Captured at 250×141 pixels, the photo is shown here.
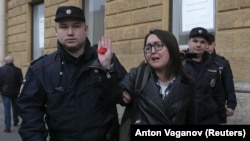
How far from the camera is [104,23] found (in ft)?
37.3

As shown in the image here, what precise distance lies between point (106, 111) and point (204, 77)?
1846 mm

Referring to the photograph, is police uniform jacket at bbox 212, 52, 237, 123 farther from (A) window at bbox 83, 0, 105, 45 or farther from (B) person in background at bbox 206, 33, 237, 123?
(A) window at bbox 83, 0, 105, 45

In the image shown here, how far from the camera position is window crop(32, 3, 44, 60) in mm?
15461

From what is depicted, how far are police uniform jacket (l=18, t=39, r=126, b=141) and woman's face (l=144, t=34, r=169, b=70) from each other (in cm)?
25

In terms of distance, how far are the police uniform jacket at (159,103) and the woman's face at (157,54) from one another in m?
0.09

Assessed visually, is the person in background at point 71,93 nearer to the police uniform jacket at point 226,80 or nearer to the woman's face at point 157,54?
the woman's face at point 157,54

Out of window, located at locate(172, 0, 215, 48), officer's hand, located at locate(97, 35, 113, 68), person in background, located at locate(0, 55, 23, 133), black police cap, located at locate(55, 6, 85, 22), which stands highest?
window, located at locate(172, 0, 215, 48)

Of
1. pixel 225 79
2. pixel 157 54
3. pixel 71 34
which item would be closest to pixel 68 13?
pixel 71 34

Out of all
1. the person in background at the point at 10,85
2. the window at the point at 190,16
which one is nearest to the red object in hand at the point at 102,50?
the window at the point at 190,16

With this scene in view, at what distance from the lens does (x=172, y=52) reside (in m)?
2.63

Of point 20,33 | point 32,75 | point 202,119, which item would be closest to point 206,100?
point 202,119

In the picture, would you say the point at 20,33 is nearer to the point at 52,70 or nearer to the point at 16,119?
the point at 16,119

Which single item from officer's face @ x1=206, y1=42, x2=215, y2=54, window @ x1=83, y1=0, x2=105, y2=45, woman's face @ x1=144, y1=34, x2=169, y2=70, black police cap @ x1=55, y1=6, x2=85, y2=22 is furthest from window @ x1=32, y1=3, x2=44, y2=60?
woman's face @ x1=144, y1=34, x2=169, y2=70

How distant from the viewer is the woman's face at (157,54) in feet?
8.51
